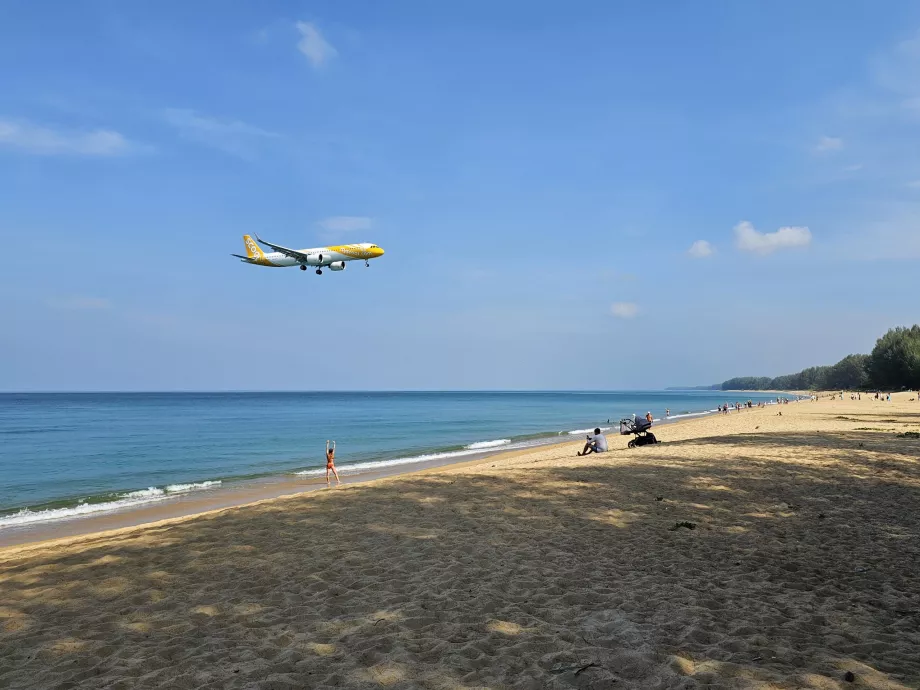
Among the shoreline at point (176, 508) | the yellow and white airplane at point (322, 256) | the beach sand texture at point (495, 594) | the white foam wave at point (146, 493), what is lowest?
the white foam wave at point (146, 493)

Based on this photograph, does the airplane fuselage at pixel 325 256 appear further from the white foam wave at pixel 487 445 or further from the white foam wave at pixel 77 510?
the white foam wave at pixel 487 445

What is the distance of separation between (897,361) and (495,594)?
13570 cm

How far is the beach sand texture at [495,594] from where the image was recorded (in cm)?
465

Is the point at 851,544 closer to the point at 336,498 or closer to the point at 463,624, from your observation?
the point at 463,624

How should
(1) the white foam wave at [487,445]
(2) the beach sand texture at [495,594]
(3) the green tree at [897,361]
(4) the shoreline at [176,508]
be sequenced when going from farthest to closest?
(3) the green tree at [897,361] < (1) the white foam wave at [487,445] < (4) the shoreline at [176,508] < (2) the beach sand texture at [495,594]

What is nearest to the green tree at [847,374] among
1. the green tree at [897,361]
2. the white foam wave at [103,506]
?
the green tree at [897,361]

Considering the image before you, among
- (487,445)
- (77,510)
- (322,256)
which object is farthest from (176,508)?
(487,445)

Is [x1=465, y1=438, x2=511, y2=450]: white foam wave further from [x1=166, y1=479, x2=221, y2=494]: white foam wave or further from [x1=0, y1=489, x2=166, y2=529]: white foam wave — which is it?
[x1=0, y1=489, x2=166, y2=529]: white foam wave

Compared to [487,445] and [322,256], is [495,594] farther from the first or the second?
[487,445]

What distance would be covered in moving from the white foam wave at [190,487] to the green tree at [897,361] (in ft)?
403

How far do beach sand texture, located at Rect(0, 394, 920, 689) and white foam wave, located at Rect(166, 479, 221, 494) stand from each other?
35.7ft

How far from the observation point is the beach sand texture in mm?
4652

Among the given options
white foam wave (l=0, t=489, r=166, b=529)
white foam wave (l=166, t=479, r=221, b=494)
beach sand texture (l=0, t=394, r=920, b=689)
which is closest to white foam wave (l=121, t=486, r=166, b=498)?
white foam wave (l=0, t=489, r=166, b=529)

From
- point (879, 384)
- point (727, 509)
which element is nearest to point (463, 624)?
point (727, 509)
